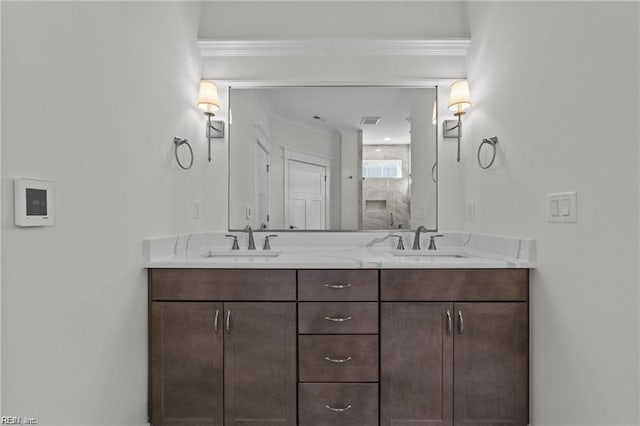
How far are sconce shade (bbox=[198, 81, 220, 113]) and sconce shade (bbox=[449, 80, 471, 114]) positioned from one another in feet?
4.95

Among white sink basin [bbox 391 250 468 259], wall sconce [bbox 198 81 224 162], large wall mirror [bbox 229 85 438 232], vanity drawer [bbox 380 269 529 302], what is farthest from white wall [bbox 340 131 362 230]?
wall sconce [bbox 198 81 224 162]

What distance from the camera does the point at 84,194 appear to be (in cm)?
114

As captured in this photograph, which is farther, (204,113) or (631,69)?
(204,113)

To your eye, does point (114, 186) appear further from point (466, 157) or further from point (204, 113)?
point (466, 157)

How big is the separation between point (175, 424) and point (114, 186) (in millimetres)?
1143

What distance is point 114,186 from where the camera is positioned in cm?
129

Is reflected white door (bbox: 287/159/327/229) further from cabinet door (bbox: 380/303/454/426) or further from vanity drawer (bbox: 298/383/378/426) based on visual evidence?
vanity drawer (bbox: 298/383/378/426)

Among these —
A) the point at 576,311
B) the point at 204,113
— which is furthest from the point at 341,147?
the point at 576,311

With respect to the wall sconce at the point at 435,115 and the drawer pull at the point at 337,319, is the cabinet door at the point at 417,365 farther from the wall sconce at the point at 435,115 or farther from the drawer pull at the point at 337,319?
the wall sconce at the point at 435,115

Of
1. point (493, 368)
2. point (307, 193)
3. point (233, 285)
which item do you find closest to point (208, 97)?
point (307, 193)

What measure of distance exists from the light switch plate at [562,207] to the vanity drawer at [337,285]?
0.78m

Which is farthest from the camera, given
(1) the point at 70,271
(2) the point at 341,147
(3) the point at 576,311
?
(2) the point at 341,147

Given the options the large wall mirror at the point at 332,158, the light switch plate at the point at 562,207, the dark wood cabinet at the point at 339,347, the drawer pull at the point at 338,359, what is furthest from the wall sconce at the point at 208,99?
the light switch plate at the point at 562,207

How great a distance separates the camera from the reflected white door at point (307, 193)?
7.30ft
